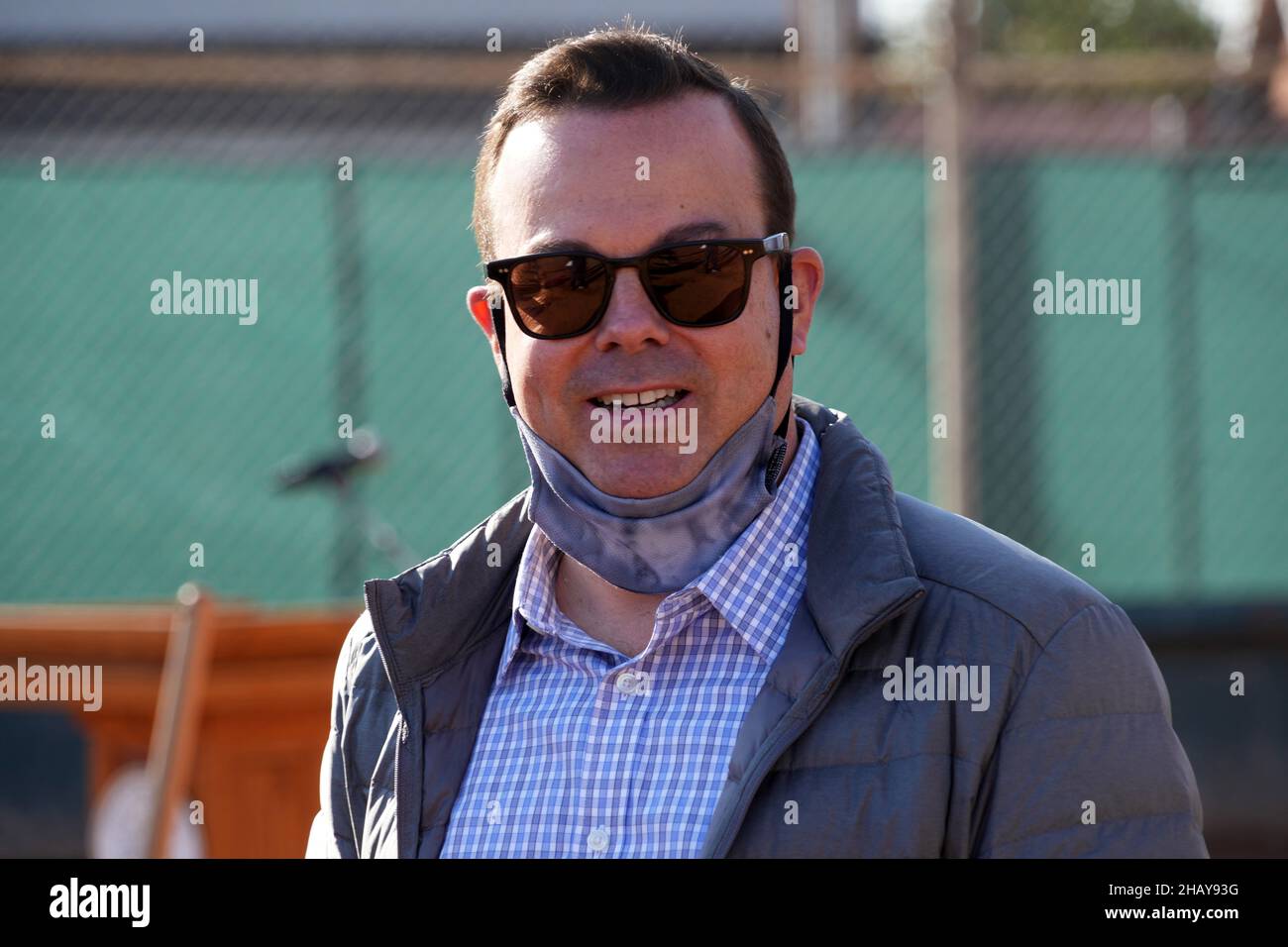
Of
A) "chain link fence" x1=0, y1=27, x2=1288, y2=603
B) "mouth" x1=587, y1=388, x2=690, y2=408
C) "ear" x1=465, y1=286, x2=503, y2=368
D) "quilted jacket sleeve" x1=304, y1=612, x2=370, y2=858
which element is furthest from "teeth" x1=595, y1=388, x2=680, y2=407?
"chain link fence" x1=0, y1=27, x2=1288, y2=603

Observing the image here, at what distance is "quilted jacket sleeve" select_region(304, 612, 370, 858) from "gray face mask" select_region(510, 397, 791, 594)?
45cm

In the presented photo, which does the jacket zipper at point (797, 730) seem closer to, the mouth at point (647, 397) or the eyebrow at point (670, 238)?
the mouth at point (647, 397)

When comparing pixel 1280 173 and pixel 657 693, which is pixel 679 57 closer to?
pixel 657 693

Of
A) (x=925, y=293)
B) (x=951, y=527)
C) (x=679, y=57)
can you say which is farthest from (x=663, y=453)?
(x=925, y=293)

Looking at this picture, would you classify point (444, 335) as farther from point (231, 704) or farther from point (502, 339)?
point (502, 339)

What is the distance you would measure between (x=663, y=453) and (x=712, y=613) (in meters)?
0.25

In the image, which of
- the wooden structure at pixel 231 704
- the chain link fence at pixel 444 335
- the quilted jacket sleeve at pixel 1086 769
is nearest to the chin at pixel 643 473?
the quilted jacket sleeve at pixel 1086 769

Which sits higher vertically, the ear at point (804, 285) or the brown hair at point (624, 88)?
the brown hair at point (624, 88)

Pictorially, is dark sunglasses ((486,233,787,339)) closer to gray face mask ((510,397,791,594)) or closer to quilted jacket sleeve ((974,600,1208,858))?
gray face mask ((510,397,791,594))

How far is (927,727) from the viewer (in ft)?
6.20

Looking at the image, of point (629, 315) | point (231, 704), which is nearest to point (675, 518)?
point (629, 315)

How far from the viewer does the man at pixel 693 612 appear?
189 cm

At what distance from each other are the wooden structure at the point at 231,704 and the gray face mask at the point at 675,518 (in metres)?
2.77

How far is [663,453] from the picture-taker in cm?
222
